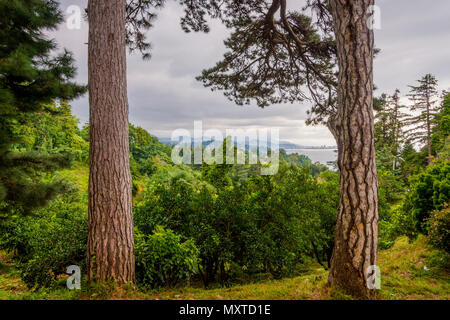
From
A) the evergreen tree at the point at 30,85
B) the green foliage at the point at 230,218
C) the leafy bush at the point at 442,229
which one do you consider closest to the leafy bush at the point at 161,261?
the green foliage at the point at 230,218

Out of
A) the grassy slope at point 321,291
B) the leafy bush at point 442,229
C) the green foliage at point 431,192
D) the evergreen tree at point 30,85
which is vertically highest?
the evergreen tree at point 30,85

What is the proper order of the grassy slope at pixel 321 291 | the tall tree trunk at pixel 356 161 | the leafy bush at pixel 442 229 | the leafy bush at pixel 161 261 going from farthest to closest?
the leafy bush at pixel 442 229
the leafy bush at pixel 161 261
the grassy slope at pixel 321 291
the tall tree trunk at pixel 356 161

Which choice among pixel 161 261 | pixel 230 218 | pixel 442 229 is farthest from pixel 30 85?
pixel 442 229

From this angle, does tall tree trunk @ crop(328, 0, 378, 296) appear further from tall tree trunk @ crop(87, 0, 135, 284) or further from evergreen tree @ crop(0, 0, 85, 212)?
evergreen tree @ crop(0, 0, 85, 212)

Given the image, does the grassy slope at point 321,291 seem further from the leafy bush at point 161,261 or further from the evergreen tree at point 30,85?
the evergreen tree at point 30,85

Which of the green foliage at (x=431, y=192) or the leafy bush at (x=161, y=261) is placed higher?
the green foliage at (x=431, y=192)

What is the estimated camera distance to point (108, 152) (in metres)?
2.88

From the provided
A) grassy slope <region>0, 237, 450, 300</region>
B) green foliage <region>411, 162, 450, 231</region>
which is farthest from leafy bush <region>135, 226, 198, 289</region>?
green foliage <region>411, 162, 450, 231</region>

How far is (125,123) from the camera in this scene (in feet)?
10.1

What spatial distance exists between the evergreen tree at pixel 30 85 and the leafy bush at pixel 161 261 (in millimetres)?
2252

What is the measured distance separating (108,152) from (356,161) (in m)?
3.21

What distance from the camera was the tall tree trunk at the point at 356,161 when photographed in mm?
2355
